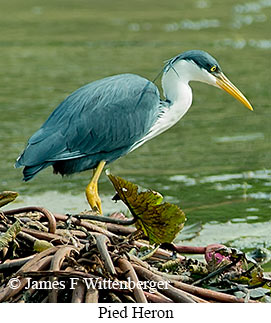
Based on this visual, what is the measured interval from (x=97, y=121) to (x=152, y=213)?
104 inches

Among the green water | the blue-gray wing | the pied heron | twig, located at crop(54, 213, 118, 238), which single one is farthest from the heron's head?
twig, located at crop(54, 213, 118, 238)

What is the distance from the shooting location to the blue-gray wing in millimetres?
4832

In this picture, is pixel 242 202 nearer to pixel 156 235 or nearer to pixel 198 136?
pixel 198 136

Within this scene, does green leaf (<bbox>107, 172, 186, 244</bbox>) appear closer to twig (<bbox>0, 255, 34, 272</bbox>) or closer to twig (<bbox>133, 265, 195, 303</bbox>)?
twig (<bbox>133, 265, 195, 303</bbox>)

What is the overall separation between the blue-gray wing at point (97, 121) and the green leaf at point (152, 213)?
2248 mm

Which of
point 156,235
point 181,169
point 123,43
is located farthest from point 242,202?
point 123,43

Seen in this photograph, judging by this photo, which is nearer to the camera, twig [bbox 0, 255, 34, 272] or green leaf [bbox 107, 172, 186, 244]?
twig [bbox 0, 255, 34, 272]

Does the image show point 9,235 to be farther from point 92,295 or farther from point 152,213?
point 152,213

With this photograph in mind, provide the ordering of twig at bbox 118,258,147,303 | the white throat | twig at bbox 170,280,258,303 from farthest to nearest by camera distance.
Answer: the white throat
twig at bbox 170,280,258,303
twig at bbox 118,258,147,303

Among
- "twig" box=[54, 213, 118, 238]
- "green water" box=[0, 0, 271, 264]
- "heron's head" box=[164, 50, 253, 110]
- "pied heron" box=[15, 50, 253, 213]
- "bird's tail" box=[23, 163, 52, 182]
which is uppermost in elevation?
"twig" box=[54, 213, 118, 238]

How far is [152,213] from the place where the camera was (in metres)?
2.52

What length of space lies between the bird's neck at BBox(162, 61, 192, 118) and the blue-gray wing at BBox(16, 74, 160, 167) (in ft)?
0.70

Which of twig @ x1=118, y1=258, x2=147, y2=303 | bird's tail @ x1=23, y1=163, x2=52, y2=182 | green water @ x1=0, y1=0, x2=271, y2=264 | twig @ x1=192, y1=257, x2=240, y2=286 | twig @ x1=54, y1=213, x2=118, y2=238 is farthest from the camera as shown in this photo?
green water @ x1=0, y1=0, x2=271, y2=264

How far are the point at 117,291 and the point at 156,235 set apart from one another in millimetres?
394
